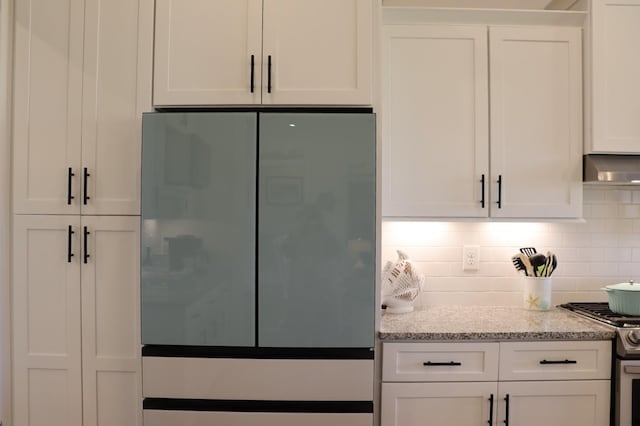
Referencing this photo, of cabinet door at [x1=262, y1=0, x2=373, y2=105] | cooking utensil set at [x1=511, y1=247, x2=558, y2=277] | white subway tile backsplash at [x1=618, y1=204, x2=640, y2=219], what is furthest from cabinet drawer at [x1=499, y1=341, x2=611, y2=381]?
cabinet door at [x1=262, y1=0, x2=373, y2=105]

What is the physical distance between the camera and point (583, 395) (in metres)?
1.82

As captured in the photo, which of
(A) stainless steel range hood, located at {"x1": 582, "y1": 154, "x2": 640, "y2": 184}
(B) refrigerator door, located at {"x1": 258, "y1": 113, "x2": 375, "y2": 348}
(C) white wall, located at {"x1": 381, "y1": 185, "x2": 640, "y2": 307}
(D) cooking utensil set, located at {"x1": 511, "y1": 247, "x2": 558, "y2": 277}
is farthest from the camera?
(C) white wall, located at {"x1": 381, "y1": 185, "x2": 640, "y2": 307}

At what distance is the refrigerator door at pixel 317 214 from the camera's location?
1.70 metres

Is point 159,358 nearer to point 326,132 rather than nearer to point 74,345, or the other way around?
point 74,345

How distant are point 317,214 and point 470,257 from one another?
1.10 m

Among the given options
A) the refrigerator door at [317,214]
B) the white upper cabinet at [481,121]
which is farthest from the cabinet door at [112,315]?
the white upper cabinet at [481,121]

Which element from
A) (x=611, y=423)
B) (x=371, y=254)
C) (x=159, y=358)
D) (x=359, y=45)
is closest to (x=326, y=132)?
(x=359, y=45)

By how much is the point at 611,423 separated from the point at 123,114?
2.49 meters

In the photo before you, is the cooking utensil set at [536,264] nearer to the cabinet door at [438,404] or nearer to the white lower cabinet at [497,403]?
the white lower cabinet at [497,403]

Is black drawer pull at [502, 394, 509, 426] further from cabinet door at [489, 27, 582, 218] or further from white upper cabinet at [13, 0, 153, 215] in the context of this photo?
white upper cabinet at [13, 0, 153, 215]

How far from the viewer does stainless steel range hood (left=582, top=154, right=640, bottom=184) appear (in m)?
2.03

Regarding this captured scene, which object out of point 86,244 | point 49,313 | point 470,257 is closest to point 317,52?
point 86,244

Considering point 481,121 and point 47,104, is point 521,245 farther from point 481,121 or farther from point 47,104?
point 47,104

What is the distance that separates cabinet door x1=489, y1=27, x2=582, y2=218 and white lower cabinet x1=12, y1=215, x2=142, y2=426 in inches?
68.6
